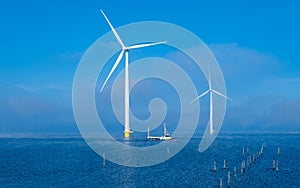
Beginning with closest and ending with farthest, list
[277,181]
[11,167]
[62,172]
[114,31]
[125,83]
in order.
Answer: [277,181] < [62,172] < [11,167] < [114,31] < [125,83]

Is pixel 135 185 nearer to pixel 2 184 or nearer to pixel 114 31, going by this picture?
pixel 2 184

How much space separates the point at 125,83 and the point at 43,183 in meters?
78.0

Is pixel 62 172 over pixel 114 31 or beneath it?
beneath

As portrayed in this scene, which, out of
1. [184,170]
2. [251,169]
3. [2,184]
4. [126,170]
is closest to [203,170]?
[184,170]

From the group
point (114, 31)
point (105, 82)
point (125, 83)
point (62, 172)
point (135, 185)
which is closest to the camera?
point (135, 185)

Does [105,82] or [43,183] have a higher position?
[105,82]

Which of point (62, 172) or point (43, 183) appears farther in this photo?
point (62, 172)

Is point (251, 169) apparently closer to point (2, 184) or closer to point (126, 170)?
point (126, 170)

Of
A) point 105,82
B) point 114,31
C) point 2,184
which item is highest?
point 114,31

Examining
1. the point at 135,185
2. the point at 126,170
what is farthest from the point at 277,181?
the point at 126,170

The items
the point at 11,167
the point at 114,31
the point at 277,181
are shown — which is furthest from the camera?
the point at 114,31

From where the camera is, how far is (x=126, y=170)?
101 meters

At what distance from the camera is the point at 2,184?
78.6 m

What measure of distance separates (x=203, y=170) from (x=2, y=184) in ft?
159
